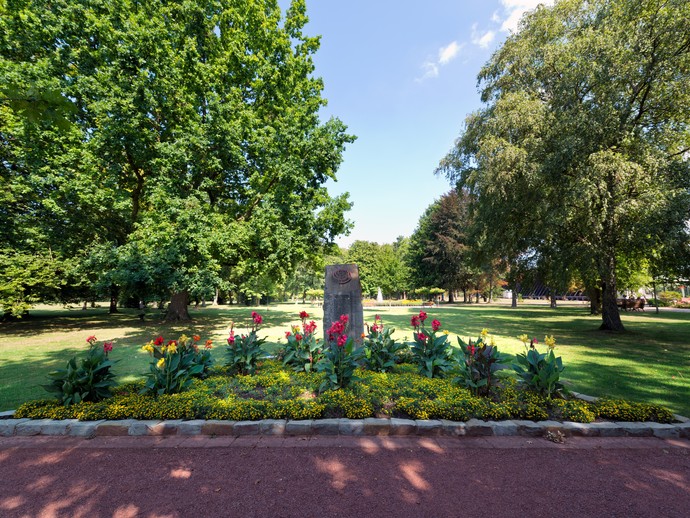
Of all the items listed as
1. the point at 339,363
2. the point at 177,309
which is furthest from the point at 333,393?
the point at 177,309

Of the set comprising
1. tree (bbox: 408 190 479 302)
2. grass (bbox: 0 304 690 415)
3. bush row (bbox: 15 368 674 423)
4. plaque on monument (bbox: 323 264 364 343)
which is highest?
tree (bbox: 408 190 479 302)

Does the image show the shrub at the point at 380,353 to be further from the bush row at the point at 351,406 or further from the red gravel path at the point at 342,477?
the red gravel path at the point at 342,477

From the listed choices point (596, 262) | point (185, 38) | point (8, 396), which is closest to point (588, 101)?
point (596, 262)

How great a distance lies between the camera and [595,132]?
1108cm

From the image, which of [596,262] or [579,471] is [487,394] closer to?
[579,471]

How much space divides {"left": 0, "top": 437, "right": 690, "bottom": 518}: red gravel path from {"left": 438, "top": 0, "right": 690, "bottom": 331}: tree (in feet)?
31.9

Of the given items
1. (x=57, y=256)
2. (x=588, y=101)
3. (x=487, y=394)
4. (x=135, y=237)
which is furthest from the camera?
(x=57, y=256)

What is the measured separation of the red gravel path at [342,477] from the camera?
113 inches

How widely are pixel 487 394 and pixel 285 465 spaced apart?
3.35 metres

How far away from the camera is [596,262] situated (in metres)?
11.9

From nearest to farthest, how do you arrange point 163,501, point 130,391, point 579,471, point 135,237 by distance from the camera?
point 163,501 → point 579,471 → point 130,391 → point 135,237

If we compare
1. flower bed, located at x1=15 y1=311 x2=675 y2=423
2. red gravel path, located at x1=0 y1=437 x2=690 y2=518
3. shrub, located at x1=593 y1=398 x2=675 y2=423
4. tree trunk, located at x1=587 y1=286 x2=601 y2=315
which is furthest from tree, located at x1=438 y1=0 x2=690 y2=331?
tree trunk, located at x1=587 y1=286 x2=601 y2=315

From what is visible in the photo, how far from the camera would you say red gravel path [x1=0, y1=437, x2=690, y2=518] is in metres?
2.87

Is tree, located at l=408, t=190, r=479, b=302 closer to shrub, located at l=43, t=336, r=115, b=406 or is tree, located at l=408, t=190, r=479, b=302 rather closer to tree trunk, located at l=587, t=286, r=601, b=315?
tree trunk, located at l=587, t=286, r=601, b=315
